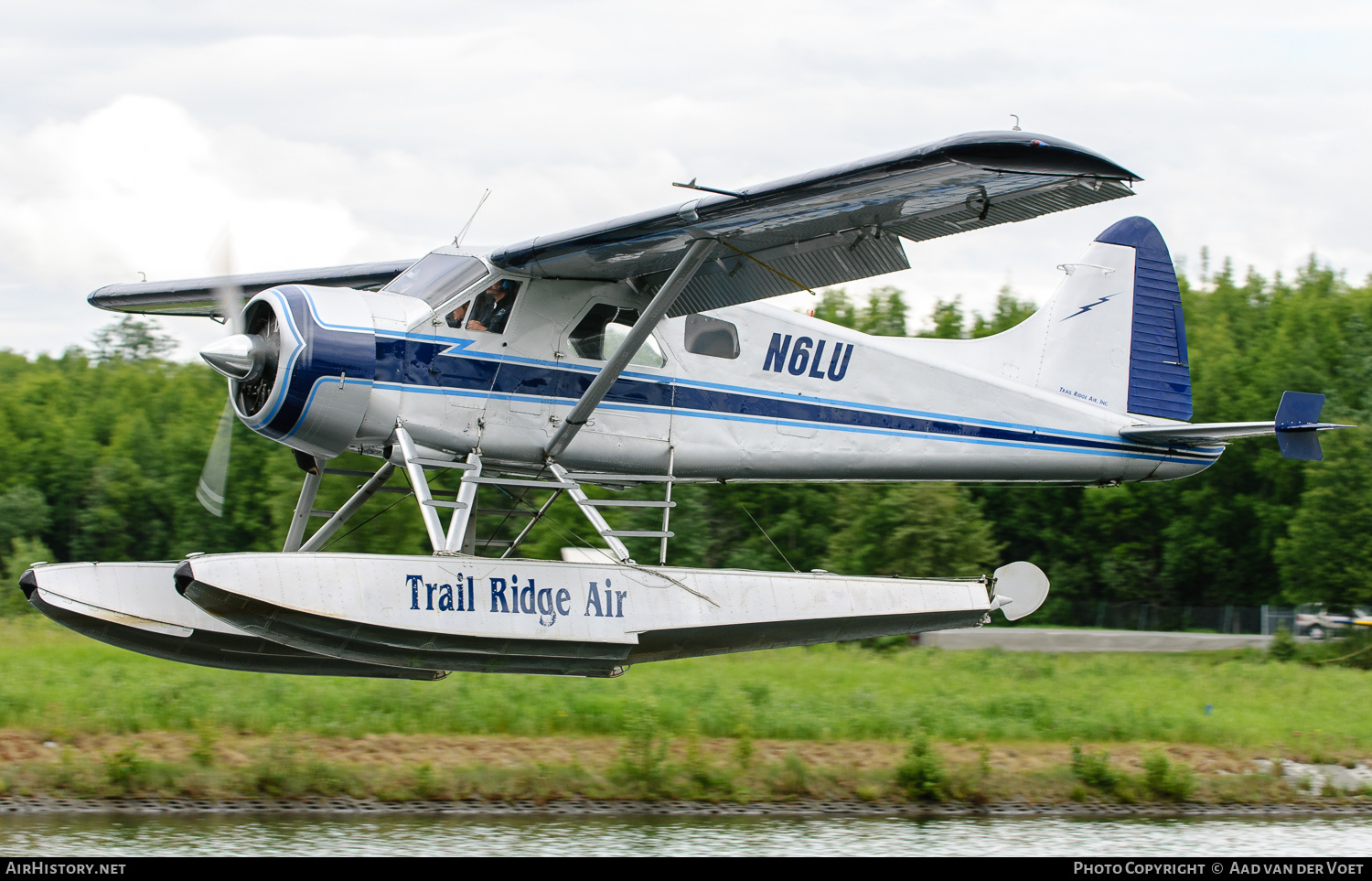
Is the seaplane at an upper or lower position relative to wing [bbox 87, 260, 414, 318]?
lower

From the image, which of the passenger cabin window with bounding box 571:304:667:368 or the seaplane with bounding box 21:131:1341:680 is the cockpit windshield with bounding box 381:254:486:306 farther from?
the passenger cabin window with bounding box 571:304:667:368

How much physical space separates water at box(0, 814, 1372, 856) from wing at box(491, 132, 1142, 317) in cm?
427

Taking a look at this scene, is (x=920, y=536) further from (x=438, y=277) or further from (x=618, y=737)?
(x=438, y=277)

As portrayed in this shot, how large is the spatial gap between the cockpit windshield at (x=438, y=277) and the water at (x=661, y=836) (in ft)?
13.2

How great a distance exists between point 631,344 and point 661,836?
426 centimetres

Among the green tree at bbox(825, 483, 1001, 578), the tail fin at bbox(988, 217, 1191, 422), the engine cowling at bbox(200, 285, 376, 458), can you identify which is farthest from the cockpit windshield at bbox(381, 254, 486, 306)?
the green tree at bbox(825, 483, 1001, 578)

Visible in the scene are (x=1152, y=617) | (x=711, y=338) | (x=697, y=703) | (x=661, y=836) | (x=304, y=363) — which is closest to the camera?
(x=304, y=363)

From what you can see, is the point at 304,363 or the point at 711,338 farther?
the point at 711,338

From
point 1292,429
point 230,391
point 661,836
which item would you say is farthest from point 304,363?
point 1292,429

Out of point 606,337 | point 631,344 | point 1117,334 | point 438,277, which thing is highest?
point 1117,334

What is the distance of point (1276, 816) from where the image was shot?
12336 mm

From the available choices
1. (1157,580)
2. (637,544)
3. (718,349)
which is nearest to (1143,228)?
(718,349)

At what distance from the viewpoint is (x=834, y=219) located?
27.1ft

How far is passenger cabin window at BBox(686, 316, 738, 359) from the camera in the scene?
384 inches
